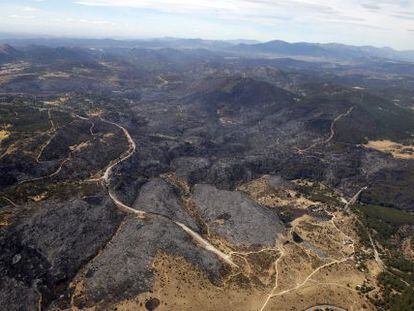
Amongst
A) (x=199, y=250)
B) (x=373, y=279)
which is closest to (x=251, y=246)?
(x=199, y=250)

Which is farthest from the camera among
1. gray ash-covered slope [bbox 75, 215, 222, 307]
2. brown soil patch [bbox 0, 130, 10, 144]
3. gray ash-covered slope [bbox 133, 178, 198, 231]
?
brown soil patch [bbox 0, 130, 10, 144]

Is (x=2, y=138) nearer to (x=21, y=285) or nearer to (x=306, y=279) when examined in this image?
(x=21, y=285)

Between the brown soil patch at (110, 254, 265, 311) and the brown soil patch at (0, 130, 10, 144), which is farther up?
the brown soil patch at (0, 130, 10, 144)

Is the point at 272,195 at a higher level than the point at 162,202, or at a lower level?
lower

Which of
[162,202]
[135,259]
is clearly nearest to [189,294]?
[135,259]

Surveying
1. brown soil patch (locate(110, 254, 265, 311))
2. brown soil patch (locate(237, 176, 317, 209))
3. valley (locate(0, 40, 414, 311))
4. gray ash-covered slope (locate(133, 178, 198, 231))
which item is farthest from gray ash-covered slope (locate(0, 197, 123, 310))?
brown soil patch (locate(237, 176, 317, 209))

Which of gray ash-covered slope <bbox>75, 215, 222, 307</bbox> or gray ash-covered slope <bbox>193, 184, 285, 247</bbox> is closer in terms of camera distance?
gray ash-covered slope <bbox>75, 215, 222, 307</bbox>

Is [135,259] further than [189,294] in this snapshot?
Yes

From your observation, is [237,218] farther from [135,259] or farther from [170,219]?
[135,259]

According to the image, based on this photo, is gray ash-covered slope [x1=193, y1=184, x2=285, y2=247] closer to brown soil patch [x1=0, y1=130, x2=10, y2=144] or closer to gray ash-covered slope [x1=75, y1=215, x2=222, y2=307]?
gray ash-covered slope [x1=75, y1=215, x2=222, y2=307]

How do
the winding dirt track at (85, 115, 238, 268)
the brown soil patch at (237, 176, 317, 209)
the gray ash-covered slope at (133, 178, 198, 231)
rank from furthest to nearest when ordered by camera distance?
1. the brown soil patch at (237, 176, 317, 209)
2. the gray ash-covered slope at (133, 178, 198, 231)
3. the winding dirt track at (85, 115, 238, 268)

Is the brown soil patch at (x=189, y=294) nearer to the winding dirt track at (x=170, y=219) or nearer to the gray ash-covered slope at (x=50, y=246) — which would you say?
the winding dirt track at (x=170, y=219)
